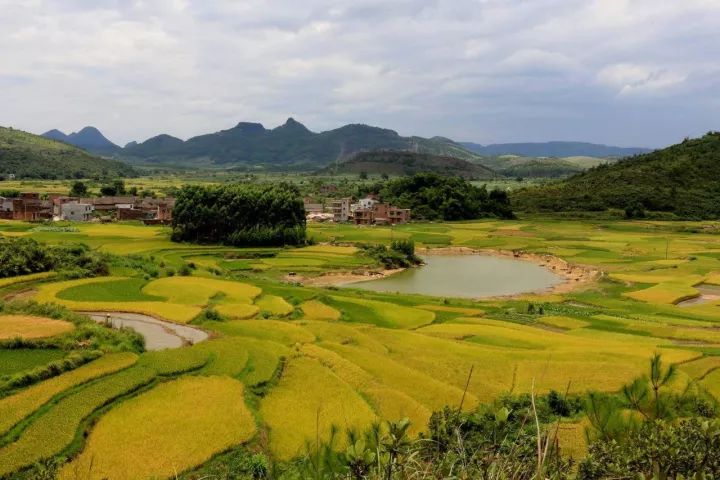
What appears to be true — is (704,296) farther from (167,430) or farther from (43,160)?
(43,160)

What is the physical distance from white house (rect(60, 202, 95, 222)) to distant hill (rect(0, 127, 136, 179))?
6709 centimetres

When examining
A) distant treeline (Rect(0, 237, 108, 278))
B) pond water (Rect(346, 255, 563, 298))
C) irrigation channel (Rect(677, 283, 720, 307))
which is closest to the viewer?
distant treeline (Rect(0, 237, 108, 278))

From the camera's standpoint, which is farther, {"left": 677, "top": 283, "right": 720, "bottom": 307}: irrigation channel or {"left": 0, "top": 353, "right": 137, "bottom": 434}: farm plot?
{"left": 677, "top": 283, "right": 720, "bottom": 307}: irrigation channel

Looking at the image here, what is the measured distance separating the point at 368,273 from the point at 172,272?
17.4 meters

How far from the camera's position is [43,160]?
14312cm

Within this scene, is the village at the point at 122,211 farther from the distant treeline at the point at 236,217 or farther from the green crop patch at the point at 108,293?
the green crop patch at the point at 108,293

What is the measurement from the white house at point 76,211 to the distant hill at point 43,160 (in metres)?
67.1

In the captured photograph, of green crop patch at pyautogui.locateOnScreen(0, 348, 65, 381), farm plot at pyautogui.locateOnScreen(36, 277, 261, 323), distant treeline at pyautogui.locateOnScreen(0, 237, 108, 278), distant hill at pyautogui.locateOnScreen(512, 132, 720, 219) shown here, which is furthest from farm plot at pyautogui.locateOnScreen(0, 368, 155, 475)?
distant hill at pyautogui.locateOnScreen(512, 132, 720, 219)

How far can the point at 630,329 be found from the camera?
26109 mm

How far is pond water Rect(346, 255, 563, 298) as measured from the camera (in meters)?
40.6

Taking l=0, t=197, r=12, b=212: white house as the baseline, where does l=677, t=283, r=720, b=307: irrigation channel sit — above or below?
below

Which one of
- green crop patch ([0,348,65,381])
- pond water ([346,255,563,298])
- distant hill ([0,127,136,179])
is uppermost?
distant hill ([0,127,136,179])

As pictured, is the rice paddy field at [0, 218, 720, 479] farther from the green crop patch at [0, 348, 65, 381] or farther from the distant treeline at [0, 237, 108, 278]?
the distant treeline at [0, 237, 108, 278]

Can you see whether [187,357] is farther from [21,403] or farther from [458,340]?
[458,340]
